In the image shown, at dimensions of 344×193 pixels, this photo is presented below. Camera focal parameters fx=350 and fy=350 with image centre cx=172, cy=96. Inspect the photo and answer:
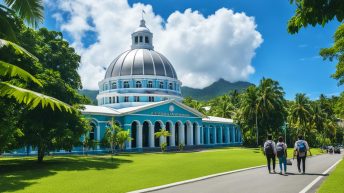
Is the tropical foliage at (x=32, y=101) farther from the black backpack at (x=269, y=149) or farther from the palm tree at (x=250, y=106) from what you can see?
the palm tree at (x=250, y=106)

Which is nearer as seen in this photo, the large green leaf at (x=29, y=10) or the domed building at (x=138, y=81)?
the large green leaf at (x=29, y=10)

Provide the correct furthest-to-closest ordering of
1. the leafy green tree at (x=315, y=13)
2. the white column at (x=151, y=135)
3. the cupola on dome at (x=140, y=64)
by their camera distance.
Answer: the cupola on dome at (x=140, y=64), the white column at (x=151, y=135), the leafy green tree at (x=315, y=13)

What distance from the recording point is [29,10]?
10.7 meters

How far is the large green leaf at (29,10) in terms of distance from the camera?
10477 millimetres

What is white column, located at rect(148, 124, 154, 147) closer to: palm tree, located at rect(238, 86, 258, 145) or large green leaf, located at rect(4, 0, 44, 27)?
palm tree, located at rect(238, 86, 258, 145)

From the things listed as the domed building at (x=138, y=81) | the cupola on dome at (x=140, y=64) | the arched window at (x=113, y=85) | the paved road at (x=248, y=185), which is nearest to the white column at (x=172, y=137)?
the domed building at (x=138, y=81)

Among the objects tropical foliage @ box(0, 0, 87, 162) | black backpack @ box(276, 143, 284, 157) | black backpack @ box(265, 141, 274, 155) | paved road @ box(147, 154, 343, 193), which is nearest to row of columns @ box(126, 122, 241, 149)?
tropical foliage @ box(0, 0, 87, 162)

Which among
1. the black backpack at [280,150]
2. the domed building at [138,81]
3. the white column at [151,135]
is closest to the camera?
the black backpack at [280,150]

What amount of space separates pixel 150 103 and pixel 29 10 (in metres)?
47.4

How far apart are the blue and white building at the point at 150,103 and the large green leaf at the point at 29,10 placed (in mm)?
37110

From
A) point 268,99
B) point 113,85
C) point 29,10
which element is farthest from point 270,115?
point 29,10

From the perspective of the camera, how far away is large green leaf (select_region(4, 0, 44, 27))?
1048 cm

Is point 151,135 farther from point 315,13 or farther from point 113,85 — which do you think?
point 315,13

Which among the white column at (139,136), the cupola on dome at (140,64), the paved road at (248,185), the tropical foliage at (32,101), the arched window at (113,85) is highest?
the cupola on dome at (140,64)
